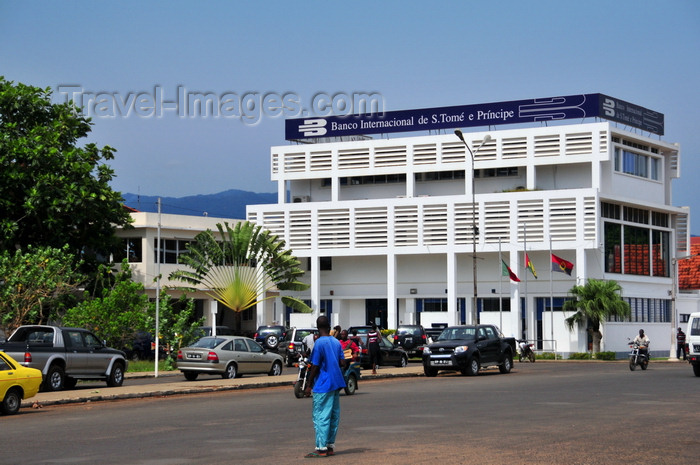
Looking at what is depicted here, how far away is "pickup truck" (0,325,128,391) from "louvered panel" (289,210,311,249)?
45.7m

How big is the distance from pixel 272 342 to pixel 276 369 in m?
10.9

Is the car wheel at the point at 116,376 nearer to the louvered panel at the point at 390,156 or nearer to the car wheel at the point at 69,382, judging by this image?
the car wheel at the point at 69,382

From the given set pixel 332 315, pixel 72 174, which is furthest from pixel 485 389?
pixel 332 315

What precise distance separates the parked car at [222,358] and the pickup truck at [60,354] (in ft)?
11.7

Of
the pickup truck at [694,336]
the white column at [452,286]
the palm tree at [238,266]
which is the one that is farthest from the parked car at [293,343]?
the white column at [452,286]

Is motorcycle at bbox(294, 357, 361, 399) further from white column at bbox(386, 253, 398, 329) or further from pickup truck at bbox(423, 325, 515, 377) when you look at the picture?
white column at bbox(386, 253, 398, 329)

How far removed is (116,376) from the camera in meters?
30.2

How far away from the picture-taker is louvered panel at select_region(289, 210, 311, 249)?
75.3 metres

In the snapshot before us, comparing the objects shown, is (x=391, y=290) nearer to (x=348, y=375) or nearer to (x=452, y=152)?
(x=452, y=152)

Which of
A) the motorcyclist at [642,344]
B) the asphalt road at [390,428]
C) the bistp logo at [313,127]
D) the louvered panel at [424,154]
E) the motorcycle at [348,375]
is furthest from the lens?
the bistp logo at [313,127]

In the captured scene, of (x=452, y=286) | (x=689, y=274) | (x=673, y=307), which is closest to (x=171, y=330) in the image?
(x=452, y=286)

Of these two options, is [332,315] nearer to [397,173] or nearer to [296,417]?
[397,173]

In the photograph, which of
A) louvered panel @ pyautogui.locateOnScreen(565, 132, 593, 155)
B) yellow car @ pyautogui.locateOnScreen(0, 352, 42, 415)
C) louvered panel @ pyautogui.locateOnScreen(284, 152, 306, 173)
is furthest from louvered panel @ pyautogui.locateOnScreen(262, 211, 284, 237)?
yellow car @ pyautogui.locateOnScreen(0, 352, 42, 415)

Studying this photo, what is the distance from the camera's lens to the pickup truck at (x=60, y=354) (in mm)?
26828
